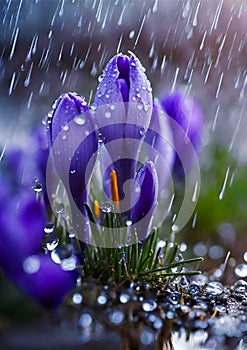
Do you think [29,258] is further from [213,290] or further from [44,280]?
[213,290]

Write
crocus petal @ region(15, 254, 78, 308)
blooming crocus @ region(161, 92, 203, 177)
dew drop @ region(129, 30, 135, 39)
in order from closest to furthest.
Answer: crocus petal @ region(15, 254, 78, 308)
blooming crocus @ region(161, 92, 203, 177)
dew drop @ region(129, 30, 135, 39)

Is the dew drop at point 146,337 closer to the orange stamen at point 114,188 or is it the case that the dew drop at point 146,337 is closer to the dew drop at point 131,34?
the orange stamen at point 114,188

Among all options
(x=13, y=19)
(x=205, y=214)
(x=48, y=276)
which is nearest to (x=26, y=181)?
(x=48, y=276)

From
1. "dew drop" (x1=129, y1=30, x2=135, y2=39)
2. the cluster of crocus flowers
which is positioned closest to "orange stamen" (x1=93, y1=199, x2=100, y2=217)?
the cluster of crocus flowers

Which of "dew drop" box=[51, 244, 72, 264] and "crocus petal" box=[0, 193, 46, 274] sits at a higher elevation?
"crocus petal" box=[0, 193, 46, 274]

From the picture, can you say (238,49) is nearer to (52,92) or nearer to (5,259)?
(52,92)

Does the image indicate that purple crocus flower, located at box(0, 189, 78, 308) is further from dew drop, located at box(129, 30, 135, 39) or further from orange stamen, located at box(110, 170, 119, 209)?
dew drop, located at box(129, 30, 135, 39)
